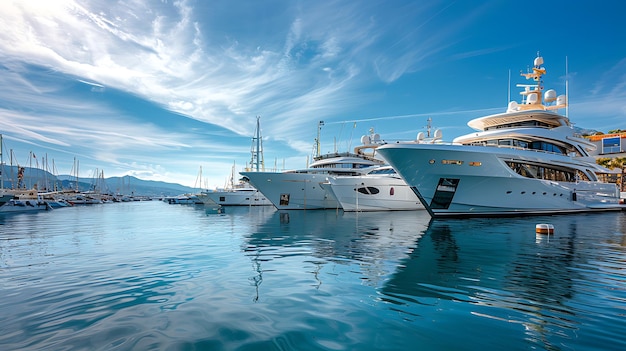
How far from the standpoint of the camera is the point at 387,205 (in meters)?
32.2

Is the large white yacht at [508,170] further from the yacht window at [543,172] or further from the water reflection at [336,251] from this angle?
the water reflection at [336,251]

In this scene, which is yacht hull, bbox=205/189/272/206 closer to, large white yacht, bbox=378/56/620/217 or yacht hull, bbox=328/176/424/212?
yacht hull, bbox=328/176/424/212

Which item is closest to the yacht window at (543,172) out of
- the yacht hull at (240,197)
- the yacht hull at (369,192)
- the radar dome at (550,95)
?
A: the radar dome at (550,95)

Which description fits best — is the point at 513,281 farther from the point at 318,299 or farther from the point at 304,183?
the point at 304,183

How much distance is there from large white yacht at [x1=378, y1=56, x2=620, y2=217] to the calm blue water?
10.3m

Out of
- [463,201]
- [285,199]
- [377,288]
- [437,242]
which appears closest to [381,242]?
[437,242]

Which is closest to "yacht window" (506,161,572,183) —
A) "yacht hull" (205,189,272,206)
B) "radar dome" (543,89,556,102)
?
"radar dome" (543,89,556,102)

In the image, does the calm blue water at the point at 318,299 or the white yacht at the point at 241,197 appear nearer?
the calm blue water at the point at 318,299

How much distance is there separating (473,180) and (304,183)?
1852 centimetres

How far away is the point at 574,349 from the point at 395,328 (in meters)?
2.23

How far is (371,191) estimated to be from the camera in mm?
31359

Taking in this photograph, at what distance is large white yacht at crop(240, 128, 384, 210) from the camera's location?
3466 centimetres

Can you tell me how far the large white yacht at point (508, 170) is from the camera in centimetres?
2122

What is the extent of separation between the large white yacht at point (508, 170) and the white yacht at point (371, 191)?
762 centimetres
